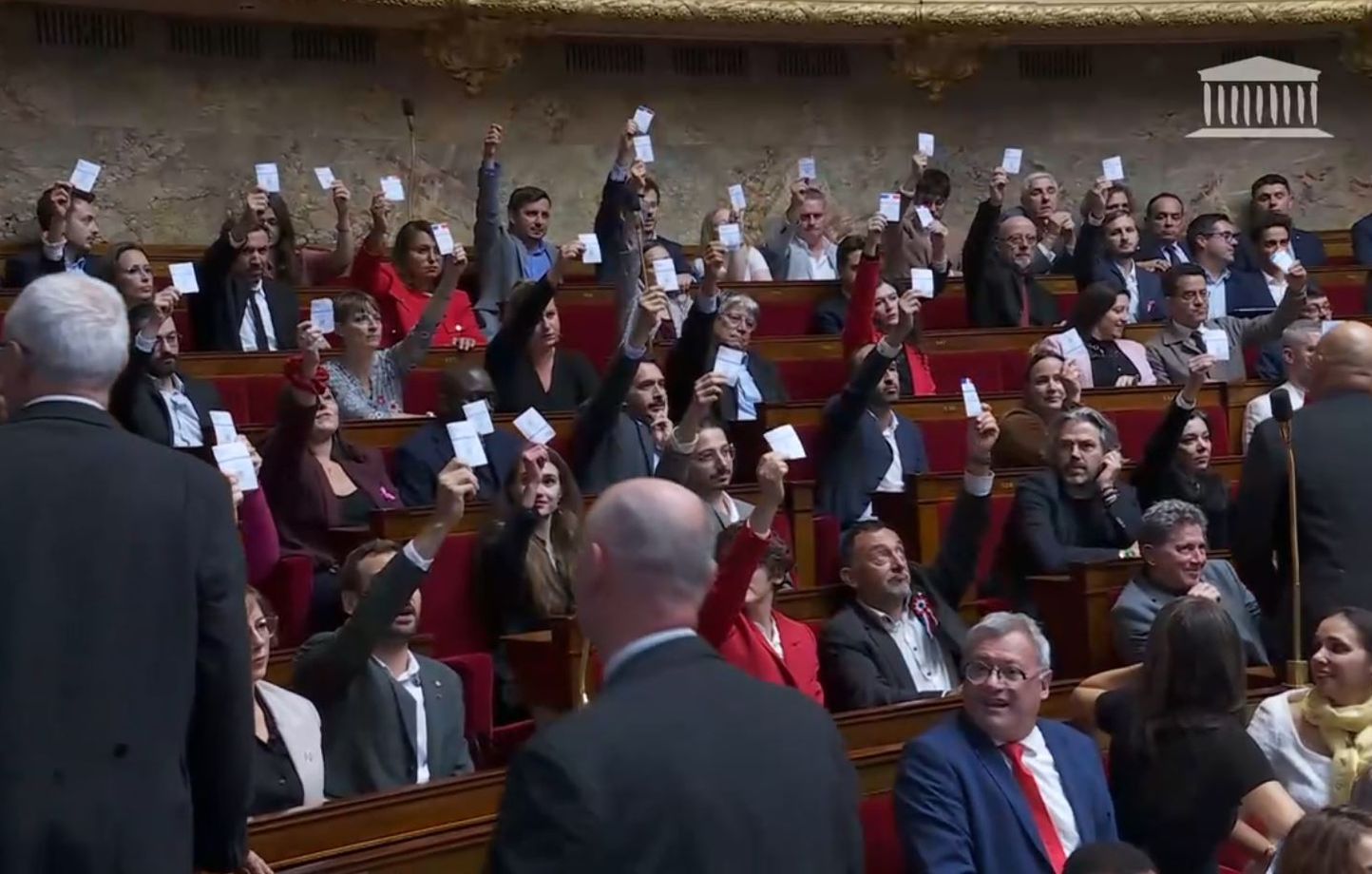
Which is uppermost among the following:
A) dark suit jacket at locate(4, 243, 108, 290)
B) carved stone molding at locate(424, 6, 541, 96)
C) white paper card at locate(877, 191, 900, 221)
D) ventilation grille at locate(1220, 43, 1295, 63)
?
ventilation grille at locate(1220, 43, 1295, 63)

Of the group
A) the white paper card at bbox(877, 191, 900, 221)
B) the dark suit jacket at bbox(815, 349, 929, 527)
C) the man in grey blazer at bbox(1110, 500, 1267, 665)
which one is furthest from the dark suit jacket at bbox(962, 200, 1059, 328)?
the man in grey blazer at bbox(1110, 500, 1267, 665)

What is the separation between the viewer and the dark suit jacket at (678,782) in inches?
50.6

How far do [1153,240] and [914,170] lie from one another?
1030mm

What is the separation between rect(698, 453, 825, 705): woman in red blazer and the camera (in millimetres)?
2803

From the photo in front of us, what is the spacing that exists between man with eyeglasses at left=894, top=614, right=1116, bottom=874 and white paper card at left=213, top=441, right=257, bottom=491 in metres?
1.29

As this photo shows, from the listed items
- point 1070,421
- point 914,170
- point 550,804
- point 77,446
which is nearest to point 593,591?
point 550,804

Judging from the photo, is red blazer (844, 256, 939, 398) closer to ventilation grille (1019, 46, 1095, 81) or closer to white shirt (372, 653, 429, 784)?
white shirt (372, 653, 429, 784)

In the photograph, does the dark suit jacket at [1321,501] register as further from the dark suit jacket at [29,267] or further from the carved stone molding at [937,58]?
the carved stone molding at [937,58]

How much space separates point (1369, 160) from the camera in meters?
8.20

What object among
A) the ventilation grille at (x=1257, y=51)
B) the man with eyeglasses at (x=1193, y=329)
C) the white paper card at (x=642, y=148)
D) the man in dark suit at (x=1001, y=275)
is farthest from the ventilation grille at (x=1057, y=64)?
the white paper card at (x=642, y=148)

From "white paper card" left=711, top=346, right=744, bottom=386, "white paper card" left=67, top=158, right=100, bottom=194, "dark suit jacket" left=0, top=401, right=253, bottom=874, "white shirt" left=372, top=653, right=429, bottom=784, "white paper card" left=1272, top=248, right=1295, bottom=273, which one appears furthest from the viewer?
"white paper card" left=1272, top=248, right=1295, bottom=273

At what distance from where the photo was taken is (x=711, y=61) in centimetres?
763

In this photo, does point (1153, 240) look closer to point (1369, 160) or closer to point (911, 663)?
point (1369, 160)

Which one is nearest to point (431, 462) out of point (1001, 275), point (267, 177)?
point (267, 177)
